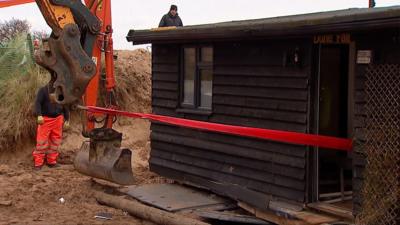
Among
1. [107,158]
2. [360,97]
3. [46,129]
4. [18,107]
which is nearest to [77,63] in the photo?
[107,158]

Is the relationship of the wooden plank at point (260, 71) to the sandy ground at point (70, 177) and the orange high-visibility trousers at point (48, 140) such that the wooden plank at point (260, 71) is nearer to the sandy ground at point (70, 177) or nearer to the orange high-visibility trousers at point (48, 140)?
the sandy ground at point (70, 177)

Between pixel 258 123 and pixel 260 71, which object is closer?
pixel 260 71

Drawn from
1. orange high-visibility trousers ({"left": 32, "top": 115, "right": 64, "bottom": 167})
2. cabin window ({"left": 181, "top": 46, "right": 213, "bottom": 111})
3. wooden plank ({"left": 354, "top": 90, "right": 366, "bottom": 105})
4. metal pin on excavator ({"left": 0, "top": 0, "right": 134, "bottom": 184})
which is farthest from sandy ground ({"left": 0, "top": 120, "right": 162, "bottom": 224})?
wooden plank ({"left": 354, "top": 90, "right": 366, "bottom": 105})

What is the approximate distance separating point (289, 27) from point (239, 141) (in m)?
2.28

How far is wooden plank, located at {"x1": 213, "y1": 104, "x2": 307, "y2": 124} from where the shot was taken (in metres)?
8.20

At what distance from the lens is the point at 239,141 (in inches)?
364

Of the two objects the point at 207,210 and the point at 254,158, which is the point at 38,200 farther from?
the point at 254,158

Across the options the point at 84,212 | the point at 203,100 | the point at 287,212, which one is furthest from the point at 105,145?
the point at 287,212

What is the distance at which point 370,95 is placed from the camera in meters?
6.97

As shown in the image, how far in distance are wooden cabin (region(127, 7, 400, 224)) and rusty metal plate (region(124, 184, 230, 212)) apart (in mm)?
184

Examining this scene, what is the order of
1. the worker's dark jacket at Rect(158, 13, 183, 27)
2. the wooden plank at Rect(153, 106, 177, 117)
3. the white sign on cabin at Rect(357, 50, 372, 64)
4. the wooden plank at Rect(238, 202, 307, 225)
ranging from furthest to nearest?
the worker's dark jacket at Rect(158, 13, 183, 27) < the wooden plank at Rect(153, 106, 177, 117) < the wooden plank at Rect(238, 202, 307, 225) < the white sign on cabin at Rect(357, 50, 372, 64)

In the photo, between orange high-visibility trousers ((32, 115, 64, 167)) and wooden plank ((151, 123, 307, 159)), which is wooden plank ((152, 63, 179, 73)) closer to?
wooden plank ((151, 123, 307, 159))

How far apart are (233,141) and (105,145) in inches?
86.0

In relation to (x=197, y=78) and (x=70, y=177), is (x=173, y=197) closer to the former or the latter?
(x=197, y=78)
